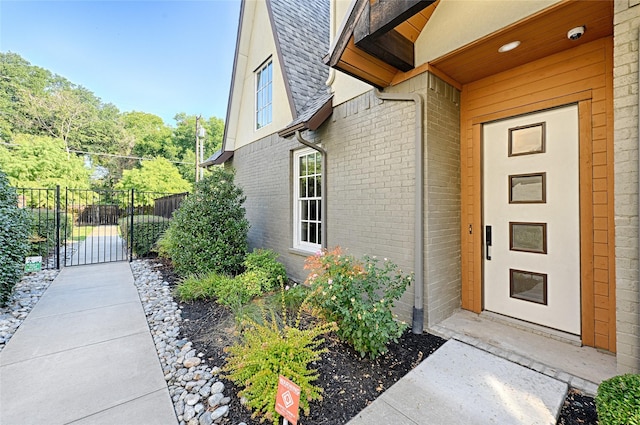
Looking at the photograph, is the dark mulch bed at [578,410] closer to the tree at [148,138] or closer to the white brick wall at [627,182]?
the white brick wall at [627,182]

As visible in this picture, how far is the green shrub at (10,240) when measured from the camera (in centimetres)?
390

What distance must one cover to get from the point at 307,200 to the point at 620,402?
461 centimetres

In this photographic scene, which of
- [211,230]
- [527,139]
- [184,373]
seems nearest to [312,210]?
[211,230]

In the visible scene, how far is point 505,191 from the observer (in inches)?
133

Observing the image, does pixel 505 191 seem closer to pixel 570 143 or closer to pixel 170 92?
pixel 570 143

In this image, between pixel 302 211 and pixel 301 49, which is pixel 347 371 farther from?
pixel 301 49

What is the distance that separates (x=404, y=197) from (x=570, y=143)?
72.1 inches

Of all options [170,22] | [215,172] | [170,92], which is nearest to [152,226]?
[215,172]

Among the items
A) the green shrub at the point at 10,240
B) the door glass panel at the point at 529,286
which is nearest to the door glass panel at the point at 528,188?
the door glass panel at the point at 529,286

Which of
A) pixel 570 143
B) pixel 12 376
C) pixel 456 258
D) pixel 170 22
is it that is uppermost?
pixel 170 22

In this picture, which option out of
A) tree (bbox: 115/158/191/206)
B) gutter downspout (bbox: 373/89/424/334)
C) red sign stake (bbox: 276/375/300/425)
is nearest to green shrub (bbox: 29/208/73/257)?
red sign stake (bbox: 276/375/300/425)

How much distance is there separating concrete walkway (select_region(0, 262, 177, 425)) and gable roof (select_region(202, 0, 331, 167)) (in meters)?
3.92

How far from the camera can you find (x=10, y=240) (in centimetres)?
399

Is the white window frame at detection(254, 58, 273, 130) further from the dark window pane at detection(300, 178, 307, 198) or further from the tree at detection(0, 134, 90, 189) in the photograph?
the tree at detection(0, 134, 90, 189)
